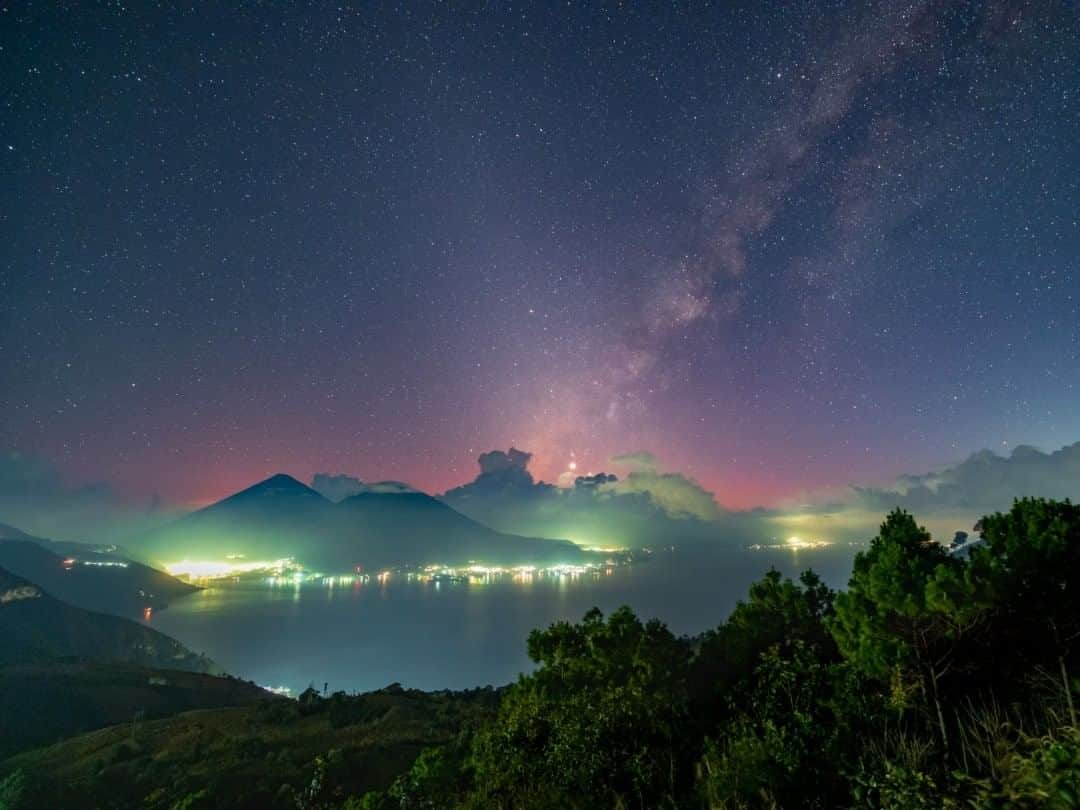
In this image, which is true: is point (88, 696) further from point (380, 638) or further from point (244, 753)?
point (380, 638)

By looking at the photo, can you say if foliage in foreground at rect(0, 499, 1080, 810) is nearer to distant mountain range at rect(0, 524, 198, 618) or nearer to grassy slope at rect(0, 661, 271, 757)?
grassy slope at rect(0, 661, 271, 757)

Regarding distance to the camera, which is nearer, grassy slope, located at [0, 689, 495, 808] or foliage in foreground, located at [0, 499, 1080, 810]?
foliage in foreground, located at [0, 499, 1080, 810]

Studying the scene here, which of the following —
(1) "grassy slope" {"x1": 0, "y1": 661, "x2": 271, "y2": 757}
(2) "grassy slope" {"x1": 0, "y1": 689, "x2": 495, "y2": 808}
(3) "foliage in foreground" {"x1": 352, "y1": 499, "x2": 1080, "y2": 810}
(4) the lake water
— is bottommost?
(4) the lake water

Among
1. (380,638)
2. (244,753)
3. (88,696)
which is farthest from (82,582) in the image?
(244,753)

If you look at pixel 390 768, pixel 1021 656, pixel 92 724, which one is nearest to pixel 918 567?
pixel 1021 656

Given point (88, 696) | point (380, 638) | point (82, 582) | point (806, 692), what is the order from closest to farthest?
point (806, 692) → point (88, 696) → point (380, 638) → point (82, 582)

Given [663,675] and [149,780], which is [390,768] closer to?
[149,780]

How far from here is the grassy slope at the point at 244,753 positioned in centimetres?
2805

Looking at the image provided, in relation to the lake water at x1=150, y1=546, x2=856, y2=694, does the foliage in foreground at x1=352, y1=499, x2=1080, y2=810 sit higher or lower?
higher

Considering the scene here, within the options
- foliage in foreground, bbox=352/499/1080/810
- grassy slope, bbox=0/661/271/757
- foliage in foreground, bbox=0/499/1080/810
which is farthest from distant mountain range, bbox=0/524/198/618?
foliage in foreground, bbox=352/499/1080/810

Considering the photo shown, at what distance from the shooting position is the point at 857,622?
15.6 metres

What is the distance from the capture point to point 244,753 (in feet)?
107

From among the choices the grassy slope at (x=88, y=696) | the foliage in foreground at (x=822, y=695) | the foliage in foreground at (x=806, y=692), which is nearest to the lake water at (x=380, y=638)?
the grassy slope at (x=88, y=696)

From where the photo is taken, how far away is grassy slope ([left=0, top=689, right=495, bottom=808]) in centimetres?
2805
